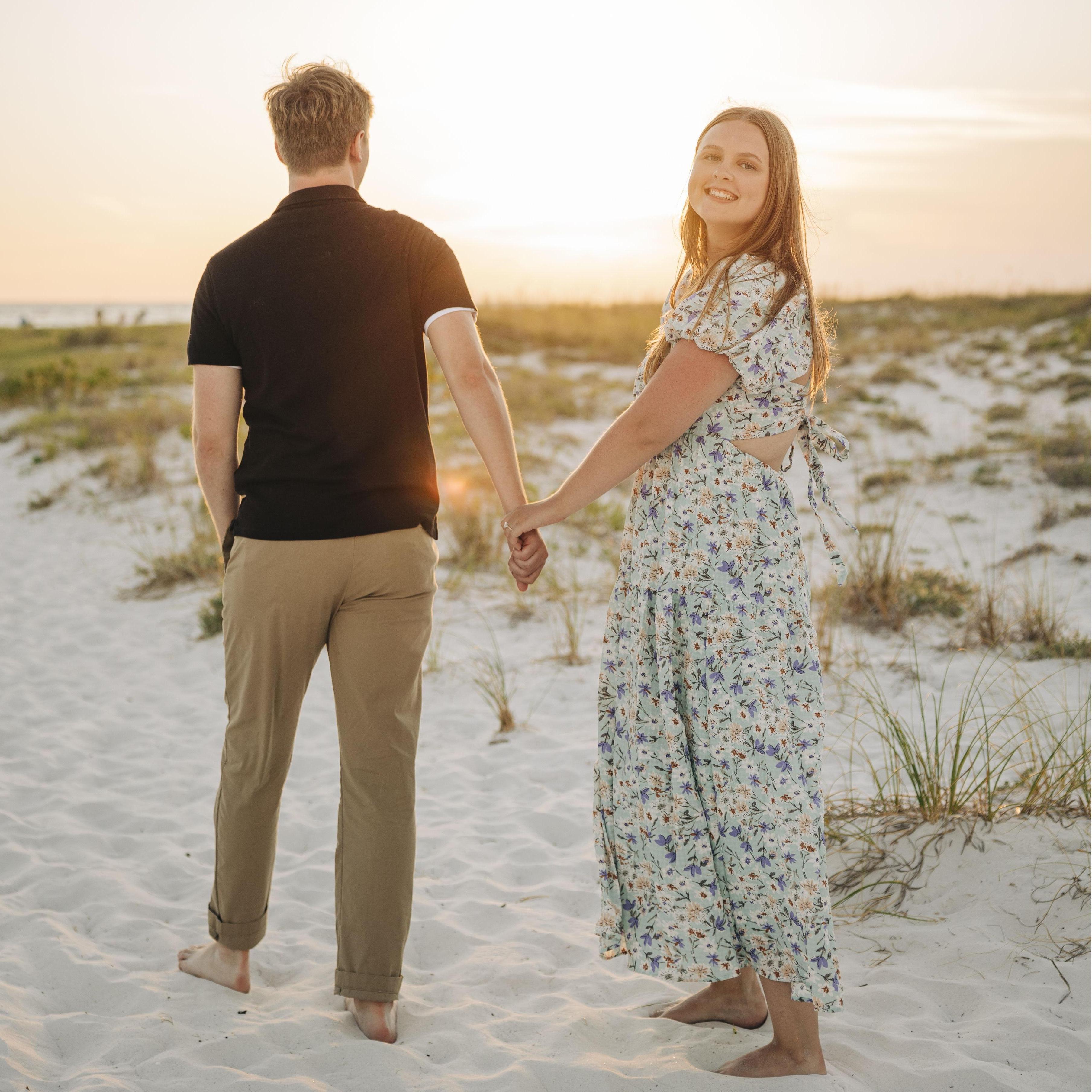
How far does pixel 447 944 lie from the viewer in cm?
305

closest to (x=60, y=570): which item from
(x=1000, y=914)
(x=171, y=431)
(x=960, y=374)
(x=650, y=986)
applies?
(x=171, y=431)

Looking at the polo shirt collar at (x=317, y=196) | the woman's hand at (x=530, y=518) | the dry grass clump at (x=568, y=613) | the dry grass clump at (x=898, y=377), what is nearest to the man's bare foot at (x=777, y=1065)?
the woman's hand at (x=530, y=518)

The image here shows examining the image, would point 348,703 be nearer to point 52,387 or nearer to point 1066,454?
point 1066,454

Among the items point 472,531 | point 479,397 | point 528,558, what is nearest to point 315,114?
point 479,397

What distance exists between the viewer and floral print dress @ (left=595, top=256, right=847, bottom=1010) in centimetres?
218

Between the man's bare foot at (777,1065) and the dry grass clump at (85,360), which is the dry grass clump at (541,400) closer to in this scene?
the dry grass clump at (85,360)

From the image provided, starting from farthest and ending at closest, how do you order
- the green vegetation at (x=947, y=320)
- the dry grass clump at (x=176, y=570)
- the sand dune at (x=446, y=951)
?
the green vegetation at (x=947, y=320) < the dry grass clump at (x=176, y=570) < the sand dune at (x=446, y=951)

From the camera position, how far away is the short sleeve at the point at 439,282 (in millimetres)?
2260

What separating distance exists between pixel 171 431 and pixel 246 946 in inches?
428

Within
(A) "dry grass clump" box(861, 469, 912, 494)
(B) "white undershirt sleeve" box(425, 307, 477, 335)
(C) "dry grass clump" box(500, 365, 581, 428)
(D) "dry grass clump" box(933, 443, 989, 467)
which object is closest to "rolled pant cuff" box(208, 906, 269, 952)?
(B) "white undershirt sleeve" box(425, 307, 477, 335)

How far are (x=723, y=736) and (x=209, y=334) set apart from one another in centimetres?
150

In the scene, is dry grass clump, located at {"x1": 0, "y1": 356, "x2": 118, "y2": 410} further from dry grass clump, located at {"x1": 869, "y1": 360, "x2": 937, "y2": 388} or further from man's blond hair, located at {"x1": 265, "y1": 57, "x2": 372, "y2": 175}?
man's blond hair, located at {"x1": 265, "y1": 57, "x2": 372, "y2": 175}

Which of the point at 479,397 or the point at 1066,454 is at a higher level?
the point at 479,397

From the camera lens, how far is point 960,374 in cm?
1434
